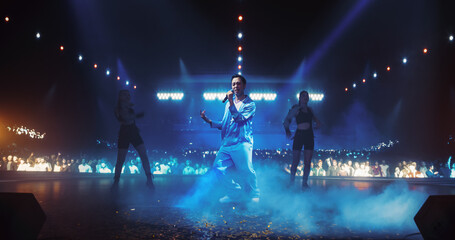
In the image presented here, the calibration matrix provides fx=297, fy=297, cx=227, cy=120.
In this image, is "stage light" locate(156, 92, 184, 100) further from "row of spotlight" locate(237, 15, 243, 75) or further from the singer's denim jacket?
the singer's denim jacket

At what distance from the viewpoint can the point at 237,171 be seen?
4523mm

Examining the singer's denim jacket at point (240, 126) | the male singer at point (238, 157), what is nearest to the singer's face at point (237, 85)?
the male singer at point (238, 157)

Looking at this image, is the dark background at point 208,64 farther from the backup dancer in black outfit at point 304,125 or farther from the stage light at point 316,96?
the backup dancer in black outfit at point 304,125

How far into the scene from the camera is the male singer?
445 centimetres

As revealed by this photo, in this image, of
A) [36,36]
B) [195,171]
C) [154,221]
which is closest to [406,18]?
[195,171]

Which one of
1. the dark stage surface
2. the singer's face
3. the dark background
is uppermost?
the dark background

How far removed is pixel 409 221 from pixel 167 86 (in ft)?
94.9

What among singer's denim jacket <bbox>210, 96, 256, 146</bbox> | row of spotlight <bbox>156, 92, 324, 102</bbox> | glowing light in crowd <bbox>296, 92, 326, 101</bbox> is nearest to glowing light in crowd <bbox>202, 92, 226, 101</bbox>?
row of spotlight <bbox>156, 92, 324, 102</bbox>

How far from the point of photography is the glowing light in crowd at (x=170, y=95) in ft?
100

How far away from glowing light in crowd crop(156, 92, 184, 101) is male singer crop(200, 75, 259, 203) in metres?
26.5

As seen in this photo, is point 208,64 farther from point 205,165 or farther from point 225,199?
point 225,199

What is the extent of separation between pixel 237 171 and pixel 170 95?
27.1 m

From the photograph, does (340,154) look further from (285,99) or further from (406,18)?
(285,99)

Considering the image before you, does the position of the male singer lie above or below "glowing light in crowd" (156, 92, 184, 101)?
below
